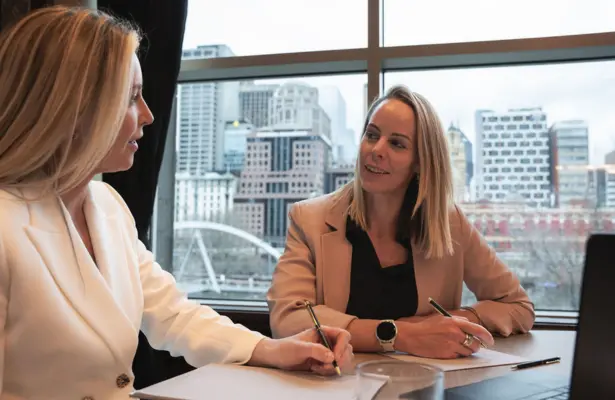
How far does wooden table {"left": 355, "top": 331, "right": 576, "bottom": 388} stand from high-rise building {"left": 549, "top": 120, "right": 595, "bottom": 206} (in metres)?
0.89

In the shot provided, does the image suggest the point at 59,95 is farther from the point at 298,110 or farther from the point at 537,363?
the point at 298,110

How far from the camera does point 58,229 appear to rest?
1.10 meters

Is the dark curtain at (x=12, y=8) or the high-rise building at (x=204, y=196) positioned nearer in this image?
the dark curtain at (x=12, y=8)

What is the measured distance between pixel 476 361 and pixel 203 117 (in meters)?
1.89

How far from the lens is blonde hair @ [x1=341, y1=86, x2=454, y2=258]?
176 centimetres

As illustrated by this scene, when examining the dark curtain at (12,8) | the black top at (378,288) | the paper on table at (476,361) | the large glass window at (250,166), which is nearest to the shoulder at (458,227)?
the black top at (378,288)

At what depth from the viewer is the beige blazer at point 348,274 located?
159cm

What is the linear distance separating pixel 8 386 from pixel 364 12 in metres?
2.00

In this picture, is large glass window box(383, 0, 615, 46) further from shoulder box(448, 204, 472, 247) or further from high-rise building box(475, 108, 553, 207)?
shoulder box(448, 204, 472, 247)

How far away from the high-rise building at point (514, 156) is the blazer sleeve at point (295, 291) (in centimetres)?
94

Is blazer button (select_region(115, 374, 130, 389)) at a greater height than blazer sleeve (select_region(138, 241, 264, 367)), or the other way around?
blazer sleeve (select_region(138, 241, 264, 367))

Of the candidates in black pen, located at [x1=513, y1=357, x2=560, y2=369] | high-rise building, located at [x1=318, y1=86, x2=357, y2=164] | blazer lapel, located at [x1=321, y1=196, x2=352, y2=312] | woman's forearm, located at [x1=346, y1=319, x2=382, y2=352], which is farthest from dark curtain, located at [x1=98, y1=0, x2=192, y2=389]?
black pen, located at [x1=513, y1=357, x2=560, y2=369]

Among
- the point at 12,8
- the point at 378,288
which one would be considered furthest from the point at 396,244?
the point at 12,8

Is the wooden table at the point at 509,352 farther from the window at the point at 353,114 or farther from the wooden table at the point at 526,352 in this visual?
the window at the point at 353,114
